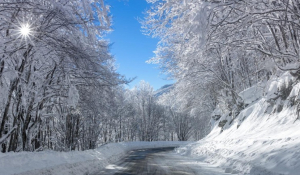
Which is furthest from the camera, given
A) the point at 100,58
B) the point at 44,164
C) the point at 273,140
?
the point at 100,58

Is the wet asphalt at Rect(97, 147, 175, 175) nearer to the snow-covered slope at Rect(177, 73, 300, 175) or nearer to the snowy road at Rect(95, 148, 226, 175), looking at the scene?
the snowy road at Rect(95, 148, 226, 175)

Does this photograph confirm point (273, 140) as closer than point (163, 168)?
Yes

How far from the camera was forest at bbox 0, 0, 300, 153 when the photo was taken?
563 cm

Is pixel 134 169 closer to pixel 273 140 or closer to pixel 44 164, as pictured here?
pixel 44 164

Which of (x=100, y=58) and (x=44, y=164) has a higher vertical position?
(x=100, y=58)

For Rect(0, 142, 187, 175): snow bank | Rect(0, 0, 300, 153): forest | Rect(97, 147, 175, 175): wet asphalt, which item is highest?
Rect(0, 0, 300, 153): forest

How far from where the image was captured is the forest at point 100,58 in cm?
563

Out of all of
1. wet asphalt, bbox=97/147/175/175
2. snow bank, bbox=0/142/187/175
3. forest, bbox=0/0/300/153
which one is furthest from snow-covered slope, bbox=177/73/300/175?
snow bank, bbox=0/142/187/175

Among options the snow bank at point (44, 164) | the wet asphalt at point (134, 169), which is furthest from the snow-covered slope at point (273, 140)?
the snow bank at point (44, 164)

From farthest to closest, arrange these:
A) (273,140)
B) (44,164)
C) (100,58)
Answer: (100,58), (273,140), (44,164)

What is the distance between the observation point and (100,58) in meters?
9.91

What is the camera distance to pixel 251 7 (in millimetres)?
6977

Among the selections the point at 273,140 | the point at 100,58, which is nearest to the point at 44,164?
the point at 100,58

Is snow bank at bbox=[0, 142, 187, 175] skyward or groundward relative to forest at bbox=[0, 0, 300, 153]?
groundward
